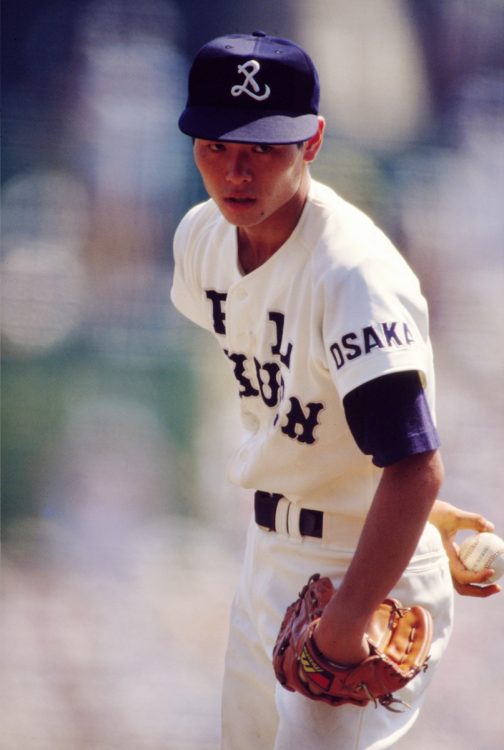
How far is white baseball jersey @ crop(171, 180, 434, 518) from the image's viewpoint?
4.90 feet

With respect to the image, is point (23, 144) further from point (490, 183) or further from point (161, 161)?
point (490, 183)

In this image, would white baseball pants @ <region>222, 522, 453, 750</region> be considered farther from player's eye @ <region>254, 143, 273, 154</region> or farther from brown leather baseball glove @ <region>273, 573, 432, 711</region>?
player's eye @ <region>254, 143, 273, 154</region>

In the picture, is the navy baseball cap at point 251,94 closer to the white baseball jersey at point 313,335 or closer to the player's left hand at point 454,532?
the white baseball jersey at point 313,335

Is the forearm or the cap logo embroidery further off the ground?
the cap logo embroidery

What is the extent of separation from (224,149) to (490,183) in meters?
1.86

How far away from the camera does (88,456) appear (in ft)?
10.4

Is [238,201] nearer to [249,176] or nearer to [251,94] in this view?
[249,176]

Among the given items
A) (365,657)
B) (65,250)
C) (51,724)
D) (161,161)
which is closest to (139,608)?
(51,724)

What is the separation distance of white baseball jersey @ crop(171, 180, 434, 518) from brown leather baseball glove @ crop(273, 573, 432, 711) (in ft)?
0.54

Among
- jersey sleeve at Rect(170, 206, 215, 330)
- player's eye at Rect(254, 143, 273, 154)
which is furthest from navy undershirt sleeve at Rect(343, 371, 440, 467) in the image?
jersey sleeve at Rect(170, 206, 215, 330)

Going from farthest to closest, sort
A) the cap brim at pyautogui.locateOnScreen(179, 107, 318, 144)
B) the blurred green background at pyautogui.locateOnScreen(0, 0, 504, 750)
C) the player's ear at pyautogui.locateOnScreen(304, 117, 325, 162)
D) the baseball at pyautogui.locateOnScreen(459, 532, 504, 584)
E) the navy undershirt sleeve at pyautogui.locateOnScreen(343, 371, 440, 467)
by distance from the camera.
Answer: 1. the blurred green background at pyautogui.locateOnScreen(0, 0, 504, 750)
2. the baseball at pyautogui.locateOnScreen(459, 532, 504, 584)
3. the player's ear at pyautogui.locateOnScreen(304, 117, 325, 162)
4. the cap brim at pyautogui.locateOnScreen(179, 107, 318, 144)
5. the navy undershirt sleeve at pyautogui.locateOnScreen(343, 371, 440, 467)

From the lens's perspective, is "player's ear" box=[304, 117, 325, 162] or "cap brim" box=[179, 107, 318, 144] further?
"player's ear" box=[304, 117, 325, 162]

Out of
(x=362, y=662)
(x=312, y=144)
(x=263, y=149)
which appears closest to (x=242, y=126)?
(x=263, y=149)

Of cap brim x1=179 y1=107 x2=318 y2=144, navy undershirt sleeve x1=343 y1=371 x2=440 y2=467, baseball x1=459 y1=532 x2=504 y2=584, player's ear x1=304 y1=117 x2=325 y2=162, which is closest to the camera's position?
navy undershirt sleeve x1=343 y1=371 x2=440 y2=467
